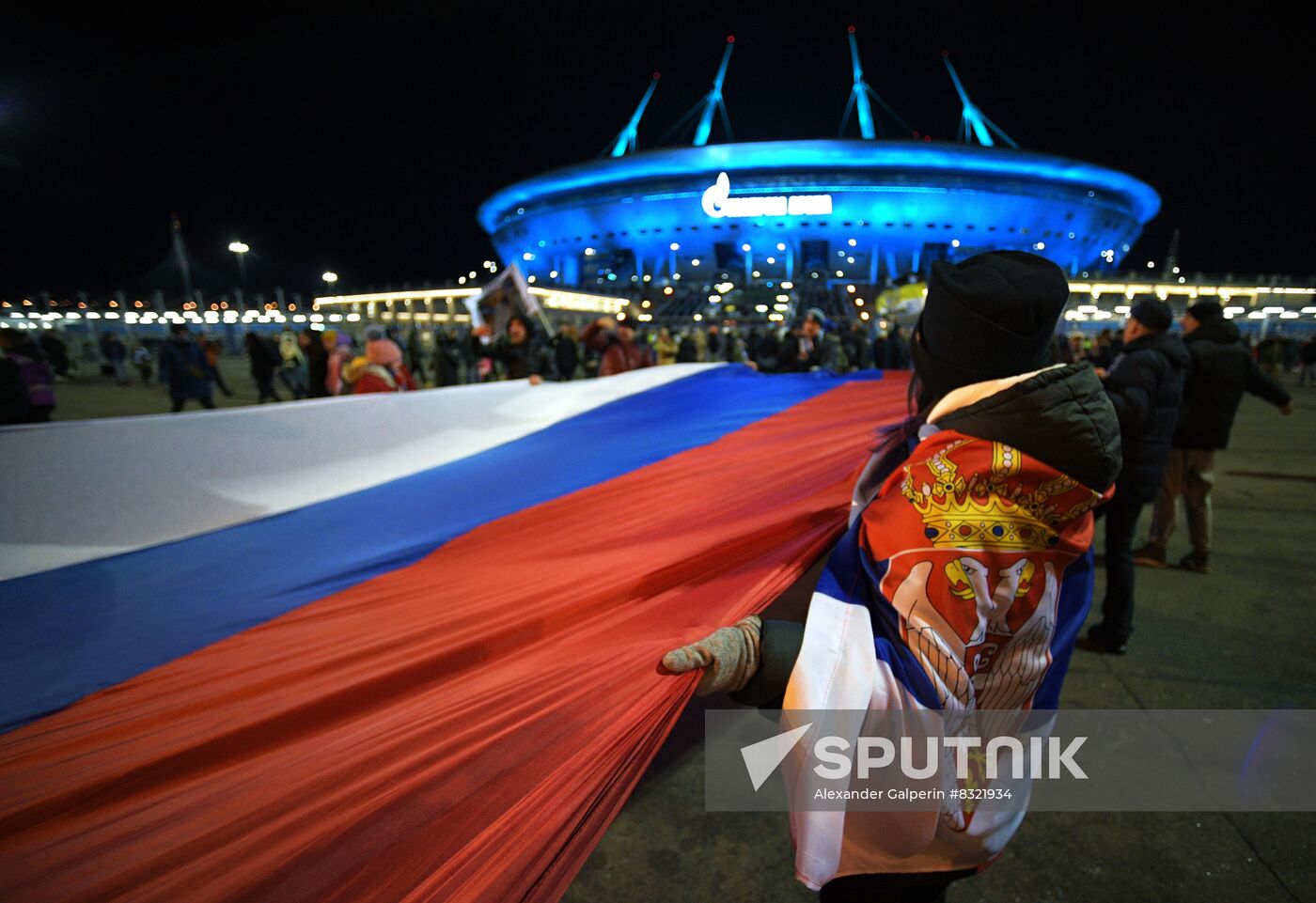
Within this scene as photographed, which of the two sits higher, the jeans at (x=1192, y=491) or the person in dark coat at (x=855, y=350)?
the jeans at (x=1192, y=491)

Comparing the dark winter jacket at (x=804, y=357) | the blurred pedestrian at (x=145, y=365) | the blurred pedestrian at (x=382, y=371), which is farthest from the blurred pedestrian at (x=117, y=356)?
the dark winter jacket at (x=804, y=357)

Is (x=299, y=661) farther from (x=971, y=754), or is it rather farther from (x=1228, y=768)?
(x=1228, y=768)

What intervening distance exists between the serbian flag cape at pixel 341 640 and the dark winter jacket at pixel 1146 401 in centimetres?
142

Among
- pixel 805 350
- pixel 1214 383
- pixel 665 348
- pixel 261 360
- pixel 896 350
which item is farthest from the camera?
pixel 665 348

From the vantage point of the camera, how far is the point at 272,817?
3.12 feet

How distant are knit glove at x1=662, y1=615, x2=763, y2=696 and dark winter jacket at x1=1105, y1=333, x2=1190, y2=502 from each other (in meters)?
3.04

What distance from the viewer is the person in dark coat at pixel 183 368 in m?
10.2

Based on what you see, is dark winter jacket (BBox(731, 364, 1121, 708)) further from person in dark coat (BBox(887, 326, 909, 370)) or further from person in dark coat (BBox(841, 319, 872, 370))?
person in dark coat (BBox(841, 319, 872, 370))

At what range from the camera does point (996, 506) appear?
41.3 inches

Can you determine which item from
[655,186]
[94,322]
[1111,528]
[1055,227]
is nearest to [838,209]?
[655,186]

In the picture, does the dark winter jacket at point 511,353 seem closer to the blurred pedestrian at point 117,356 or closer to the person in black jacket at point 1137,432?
the person in black jacket at point 1137,432

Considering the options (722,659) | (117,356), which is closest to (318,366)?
(722,659)

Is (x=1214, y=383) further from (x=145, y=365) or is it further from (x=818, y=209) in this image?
(x=818, y=209)

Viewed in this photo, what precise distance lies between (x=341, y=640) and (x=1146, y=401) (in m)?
3.79
